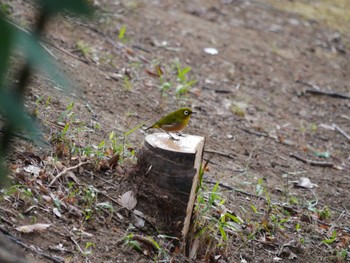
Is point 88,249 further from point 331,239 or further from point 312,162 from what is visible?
point 312,162

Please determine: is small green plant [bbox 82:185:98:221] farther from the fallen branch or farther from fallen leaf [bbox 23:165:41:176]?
the fallen branch

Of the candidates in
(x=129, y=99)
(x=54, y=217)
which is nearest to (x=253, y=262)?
(x=54, y=217)

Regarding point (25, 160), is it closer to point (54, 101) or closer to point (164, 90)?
point (54, 101)

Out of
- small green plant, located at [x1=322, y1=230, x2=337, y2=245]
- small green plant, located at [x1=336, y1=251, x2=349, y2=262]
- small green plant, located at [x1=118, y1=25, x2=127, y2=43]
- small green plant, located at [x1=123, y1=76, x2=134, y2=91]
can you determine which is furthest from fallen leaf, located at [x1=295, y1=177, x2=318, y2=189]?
small green plant, located at [x1=118, y1=25, x2=127, y2=43]

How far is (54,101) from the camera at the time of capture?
16.7 ft

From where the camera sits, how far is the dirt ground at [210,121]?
3.85 m

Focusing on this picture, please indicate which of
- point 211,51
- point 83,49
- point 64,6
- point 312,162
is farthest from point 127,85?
point 64,6

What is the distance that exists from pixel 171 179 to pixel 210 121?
249cm

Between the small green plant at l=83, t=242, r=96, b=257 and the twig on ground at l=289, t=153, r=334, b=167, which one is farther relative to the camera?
the twig on ground at l=289, t=153, r=334, b=167

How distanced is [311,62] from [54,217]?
5.79 m

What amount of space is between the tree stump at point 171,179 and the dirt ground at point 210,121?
0.45 feet

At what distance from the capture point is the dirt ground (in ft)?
12.6

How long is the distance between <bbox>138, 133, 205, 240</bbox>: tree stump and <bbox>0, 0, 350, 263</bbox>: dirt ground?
139mm

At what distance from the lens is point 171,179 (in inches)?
156
